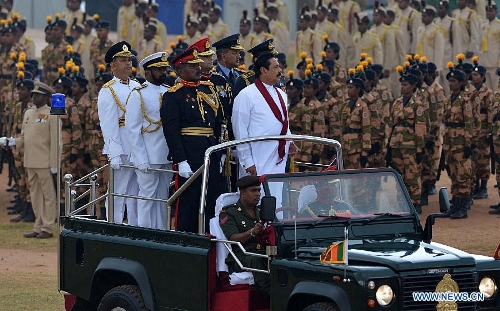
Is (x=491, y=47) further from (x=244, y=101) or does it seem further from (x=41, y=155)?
(x=244, y=101)

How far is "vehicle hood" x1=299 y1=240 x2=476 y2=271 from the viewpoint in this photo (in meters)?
8.74

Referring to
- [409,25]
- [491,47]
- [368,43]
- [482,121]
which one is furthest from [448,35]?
[482,121]

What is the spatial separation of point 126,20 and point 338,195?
21.6m

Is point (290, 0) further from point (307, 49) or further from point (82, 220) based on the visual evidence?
point (82, 220)

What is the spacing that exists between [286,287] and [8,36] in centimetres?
1899

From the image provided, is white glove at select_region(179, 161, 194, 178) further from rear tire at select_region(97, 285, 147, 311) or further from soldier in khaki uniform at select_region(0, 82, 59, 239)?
soldier in khaki uniform at select_region(0, 82, 59, 239)

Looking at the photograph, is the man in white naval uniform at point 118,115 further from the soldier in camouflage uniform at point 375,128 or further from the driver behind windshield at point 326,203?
the soldier in camouflage uniform at point 375,128

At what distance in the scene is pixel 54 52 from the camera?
88.1 ft

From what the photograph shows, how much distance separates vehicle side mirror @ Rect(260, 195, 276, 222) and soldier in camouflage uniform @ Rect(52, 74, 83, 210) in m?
10.6

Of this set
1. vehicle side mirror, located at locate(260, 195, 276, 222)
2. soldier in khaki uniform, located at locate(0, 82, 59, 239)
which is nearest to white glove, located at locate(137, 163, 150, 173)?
vehicle side mirror, located at locate(260, 195, 276, 222)

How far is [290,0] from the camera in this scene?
37719mm

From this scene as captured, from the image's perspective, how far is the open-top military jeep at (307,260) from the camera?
28.5 feet

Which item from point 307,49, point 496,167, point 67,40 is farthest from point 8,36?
point 496,167

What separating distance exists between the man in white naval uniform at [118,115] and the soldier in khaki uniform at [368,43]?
13623 millimetres
